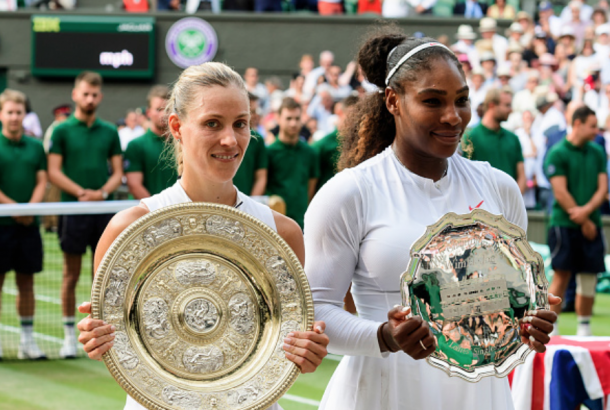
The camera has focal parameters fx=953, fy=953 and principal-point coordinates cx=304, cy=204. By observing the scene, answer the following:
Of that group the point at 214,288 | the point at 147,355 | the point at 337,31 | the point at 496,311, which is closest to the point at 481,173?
the point at 496,311

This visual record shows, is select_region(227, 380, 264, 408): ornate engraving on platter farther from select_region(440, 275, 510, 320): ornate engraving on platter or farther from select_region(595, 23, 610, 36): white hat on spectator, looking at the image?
select_region(595, 23, 610, 36): white hat on spectator

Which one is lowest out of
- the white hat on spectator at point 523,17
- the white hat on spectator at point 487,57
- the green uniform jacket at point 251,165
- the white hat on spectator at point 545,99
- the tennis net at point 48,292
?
the tennis net at point 48,292

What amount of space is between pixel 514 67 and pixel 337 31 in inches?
133

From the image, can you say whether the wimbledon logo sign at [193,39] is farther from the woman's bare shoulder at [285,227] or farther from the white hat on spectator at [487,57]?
the woman's bare shoulder at [285,227]

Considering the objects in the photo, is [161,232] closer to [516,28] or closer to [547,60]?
[547,60]

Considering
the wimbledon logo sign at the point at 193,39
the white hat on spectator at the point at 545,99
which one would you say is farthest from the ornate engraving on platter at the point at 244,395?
the wimbledon logo sign at the point at 193,39

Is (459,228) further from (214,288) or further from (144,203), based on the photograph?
(144,203)

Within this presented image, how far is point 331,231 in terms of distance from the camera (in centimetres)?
231

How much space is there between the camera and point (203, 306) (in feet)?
7.20

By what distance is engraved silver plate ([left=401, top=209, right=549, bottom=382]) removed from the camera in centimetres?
219

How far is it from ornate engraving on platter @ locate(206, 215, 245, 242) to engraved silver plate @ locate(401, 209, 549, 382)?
392 millimetres

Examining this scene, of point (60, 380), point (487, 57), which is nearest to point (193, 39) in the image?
point (487, 57)

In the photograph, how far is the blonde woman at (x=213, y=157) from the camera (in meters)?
2.13

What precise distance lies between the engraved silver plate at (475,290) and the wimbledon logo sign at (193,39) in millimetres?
14544
